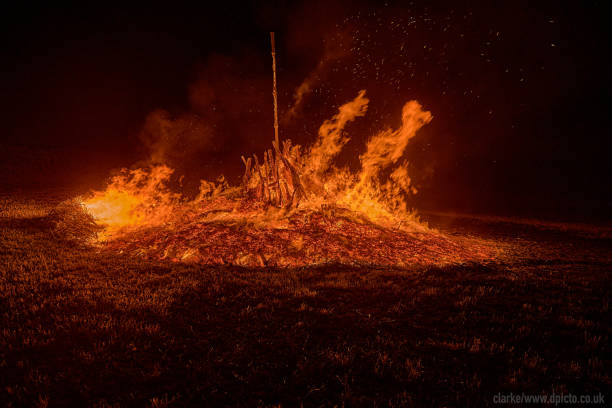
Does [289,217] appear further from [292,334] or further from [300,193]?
[292,334]

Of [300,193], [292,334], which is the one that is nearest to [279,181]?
[300,193]

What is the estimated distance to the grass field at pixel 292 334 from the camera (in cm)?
418

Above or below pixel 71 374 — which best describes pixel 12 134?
above

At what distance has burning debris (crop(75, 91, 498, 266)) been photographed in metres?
12.0

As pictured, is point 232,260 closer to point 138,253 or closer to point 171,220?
point 138,253

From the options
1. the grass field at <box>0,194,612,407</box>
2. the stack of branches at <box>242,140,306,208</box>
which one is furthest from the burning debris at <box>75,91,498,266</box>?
the grass field at <box>0,194,612,407</box>

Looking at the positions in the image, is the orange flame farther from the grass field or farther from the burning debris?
the grass field

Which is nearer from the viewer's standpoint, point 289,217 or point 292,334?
point 292,334

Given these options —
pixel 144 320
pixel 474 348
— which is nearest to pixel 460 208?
pixel 474 348

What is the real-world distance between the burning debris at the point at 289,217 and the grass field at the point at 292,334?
159cm

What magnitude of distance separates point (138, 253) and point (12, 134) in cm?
5209

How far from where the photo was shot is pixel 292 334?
5781 mm

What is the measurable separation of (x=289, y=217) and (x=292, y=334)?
28.7ft

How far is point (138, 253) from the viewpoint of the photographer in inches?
465
